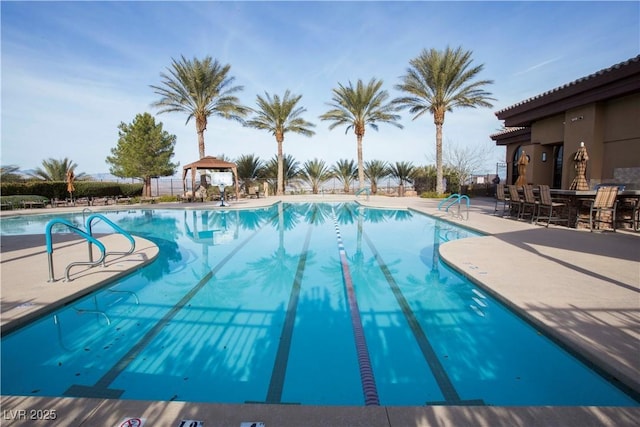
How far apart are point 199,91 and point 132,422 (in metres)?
21.9

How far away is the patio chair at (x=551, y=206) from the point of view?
887 cm

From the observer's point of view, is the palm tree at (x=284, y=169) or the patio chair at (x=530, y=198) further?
the palm tree at (x=284, y=169)

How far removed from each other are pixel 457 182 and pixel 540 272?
2085 cm

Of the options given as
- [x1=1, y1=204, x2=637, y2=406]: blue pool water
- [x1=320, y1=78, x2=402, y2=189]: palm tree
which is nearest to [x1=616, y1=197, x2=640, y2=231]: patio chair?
[x1=1, y1=204, x2=637, y2=406]: blue pool water

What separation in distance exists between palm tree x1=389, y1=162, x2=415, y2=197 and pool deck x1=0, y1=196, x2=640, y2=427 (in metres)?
19.2

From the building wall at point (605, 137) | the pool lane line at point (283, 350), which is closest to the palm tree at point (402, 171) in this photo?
the building wall at point (605, 137)

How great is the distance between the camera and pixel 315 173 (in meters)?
30.1

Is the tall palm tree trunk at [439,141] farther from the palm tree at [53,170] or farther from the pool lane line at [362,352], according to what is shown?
the palm tree at [53,170]

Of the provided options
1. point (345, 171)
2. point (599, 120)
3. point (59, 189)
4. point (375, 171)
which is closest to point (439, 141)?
point (375, 171)

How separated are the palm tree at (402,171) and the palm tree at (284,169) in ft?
28.8

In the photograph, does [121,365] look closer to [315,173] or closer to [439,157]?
[439,157]

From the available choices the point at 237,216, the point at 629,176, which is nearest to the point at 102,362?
the point at 237,216

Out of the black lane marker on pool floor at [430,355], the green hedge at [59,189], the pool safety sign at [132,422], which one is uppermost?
the green hedge at [59,189]

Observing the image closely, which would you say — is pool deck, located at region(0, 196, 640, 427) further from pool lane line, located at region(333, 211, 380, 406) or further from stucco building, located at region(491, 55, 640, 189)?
stucco building, located at region(491, 55, 640, 189)
